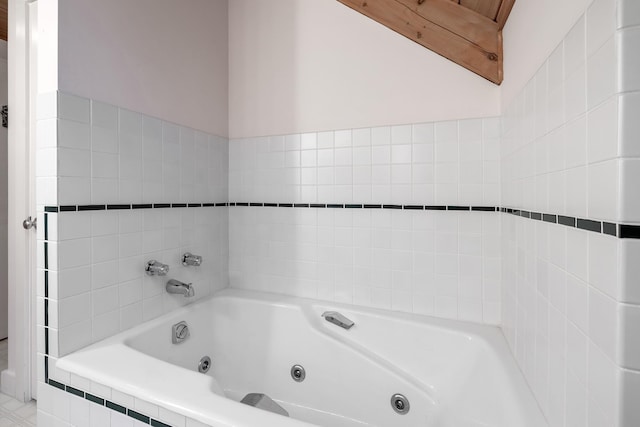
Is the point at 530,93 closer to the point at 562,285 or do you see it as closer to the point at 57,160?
the point at 562,285

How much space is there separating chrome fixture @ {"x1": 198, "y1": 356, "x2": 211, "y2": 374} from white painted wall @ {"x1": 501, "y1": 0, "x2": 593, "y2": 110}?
181 cm

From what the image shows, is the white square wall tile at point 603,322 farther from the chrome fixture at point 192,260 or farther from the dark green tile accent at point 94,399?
the chrome fixture at point 192,260

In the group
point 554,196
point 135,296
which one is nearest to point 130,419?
point 135,296

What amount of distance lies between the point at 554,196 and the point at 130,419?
1.33 meters

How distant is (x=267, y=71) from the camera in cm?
186

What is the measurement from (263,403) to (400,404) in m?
0.65

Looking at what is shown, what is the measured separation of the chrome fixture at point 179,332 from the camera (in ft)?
4.71

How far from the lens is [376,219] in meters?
1.60

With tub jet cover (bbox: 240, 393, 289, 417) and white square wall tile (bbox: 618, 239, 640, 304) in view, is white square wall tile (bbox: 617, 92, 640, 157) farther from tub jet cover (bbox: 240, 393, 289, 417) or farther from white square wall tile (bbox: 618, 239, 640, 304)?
tub jet cover (bbox: 240, 393, 289, 417)

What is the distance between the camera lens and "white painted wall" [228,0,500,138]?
1.49m

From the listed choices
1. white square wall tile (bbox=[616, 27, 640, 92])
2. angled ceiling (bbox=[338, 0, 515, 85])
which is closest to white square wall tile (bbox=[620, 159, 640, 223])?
white square wall tile (bbox=[616, 27, 640, 92])

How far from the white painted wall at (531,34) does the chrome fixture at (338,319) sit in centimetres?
120

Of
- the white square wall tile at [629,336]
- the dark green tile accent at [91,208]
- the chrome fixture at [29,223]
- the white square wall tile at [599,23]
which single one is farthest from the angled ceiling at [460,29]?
the chrome fixture at [29,223]

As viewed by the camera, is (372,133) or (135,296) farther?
(372,133)
